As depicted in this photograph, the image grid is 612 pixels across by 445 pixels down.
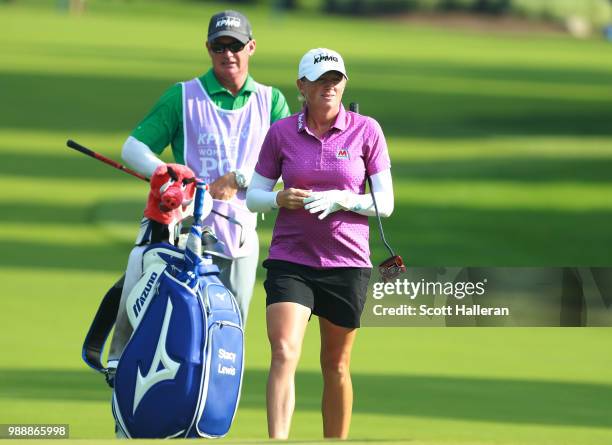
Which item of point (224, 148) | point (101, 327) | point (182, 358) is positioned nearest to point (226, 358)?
point (182, 358)

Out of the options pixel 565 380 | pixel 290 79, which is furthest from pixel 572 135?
pixel 565 380

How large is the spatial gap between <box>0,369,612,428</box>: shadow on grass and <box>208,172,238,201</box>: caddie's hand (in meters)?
2.14

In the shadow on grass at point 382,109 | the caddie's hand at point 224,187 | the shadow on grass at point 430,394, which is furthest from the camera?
the shadow on grass at point 382,109

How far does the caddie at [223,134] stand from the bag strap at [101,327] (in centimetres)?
61

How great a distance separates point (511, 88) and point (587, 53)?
19990 millimetres

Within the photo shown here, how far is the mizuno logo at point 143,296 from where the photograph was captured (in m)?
8.70

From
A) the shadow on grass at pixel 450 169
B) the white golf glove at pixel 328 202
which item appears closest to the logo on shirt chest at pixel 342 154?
the white golf glove at pixel 328 202

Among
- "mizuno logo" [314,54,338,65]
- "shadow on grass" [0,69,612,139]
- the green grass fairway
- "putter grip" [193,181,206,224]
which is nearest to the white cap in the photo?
"mizuno logo" [314,54,338,65]

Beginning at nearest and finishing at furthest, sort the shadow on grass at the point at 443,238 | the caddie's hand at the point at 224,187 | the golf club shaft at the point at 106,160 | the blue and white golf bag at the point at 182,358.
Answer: the blue and white golf bag at the point at 182,358, the golf club shaft at the point at 106,160, the caddie's hand at the point at 224,187, the shadow on grass at the point at 443,238

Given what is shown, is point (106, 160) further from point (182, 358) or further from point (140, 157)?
point (182, 358)

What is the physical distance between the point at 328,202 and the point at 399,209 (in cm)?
1657

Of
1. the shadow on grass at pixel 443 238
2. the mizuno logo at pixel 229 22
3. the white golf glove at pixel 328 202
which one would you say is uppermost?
the shadow on grass at pixel 443 238

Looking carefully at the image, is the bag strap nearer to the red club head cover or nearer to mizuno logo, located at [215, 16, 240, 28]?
the red club head cover

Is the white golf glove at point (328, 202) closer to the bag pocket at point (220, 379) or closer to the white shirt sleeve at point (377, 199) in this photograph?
the white shirt sleeve at point (377, 199)
